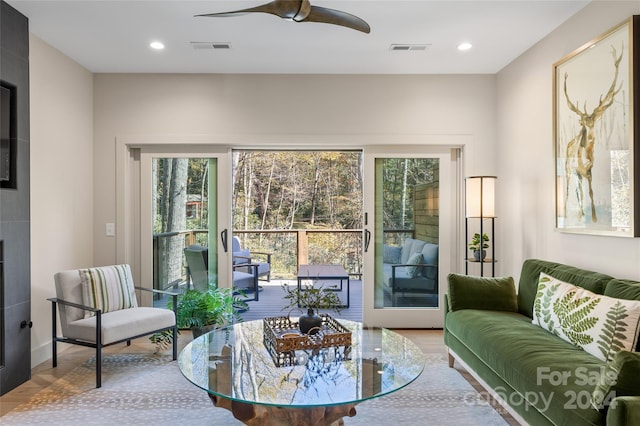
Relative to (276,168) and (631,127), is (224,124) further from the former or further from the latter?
(276,168)

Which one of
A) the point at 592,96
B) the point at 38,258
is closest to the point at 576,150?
the point at 592,96

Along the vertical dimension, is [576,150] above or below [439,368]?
above

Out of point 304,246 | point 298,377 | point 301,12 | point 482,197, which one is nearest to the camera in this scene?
point 298,377

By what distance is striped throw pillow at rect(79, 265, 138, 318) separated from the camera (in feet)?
10.8

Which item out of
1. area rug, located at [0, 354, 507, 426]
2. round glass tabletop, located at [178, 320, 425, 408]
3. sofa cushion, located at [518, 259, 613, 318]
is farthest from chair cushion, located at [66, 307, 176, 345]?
sofa cushion, located at [518, 259, 613, 318]

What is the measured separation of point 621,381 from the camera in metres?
1.56

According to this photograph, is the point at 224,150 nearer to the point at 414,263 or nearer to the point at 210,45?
the point at 210,45

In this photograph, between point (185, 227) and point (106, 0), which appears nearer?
point (106, 0)

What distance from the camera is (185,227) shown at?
175 inches

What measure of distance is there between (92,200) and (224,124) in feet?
5.02

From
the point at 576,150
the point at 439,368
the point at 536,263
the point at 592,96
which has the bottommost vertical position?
the point at 439,368

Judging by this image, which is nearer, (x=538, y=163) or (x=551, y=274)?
(x=551, y=274)

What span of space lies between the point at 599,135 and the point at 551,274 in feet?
3.16

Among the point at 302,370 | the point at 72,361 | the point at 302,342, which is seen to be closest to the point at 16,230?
the point at 72,361
